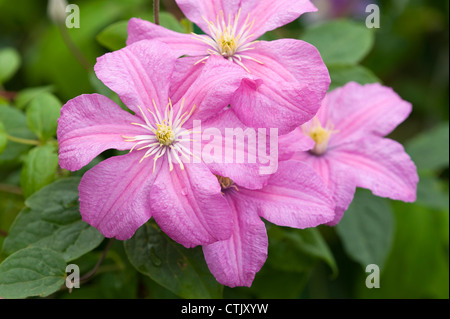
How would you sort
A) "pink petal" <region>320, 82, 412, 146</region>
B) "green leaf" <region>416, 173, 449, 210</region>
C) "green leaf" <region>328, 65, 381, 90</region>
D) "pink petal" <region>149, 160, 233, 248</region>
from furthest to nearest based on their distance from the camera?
"green leaf" <region>416, 173, 449, 210</region>
"green leaf" <region>328, 65, 381, 90</region>
"pink petal" <region>320, 82, 412, 146</region>
"pink petal" <region>149, 160, 233, 248</region>

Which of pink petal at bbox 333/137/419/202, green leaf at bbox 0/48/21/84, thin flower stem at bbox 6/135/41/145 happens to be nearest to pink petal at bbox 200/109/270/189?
pink petal at bbox 333/137/419/202

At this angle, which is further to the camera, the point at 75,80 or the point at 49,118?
the point at 75,80

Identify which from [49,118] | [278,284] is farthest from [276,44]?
[278,284]

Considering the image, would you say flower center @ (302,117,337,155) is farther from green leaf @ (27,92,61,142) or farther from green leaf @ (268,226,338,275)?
green leaf @ (27,92,61,142)

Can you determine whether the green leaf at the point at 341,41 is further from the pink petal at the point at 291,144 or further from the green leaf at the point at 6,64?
the green leaf at the point at 6,64

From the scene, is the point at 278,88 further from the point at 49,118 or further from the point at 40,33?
the point at 40,33

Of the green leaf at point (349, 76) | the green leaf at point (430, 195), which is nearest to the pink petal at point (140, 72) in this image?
the green leaf at point (349, 76)

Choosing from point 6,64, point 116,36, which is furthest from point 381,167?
point 6,64
